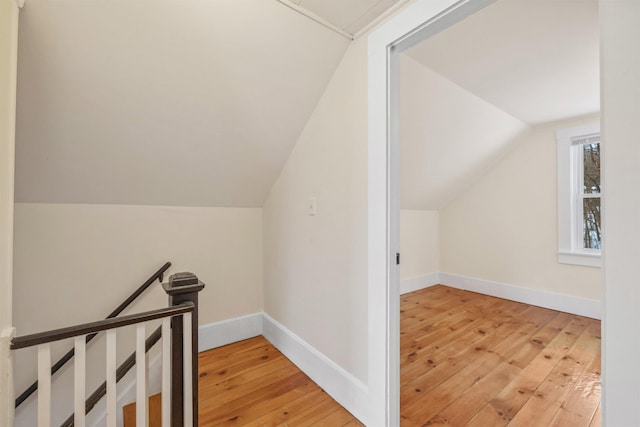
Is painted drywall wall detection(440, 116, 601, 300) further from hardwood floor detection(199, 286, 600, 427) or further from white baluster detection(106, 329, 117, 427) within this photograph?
white baluster detection(106, 329, 117, 427)

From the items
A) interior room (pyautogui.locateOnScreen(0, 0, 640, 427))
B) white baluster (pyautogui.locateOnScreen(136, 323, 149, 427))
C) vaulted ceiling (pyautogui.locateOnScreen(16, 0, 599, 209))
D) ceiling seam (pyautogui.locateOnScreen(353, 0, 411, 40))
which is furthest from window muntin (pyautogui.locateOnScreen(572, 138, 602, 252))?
white baluster (pyautogui.locateOnScreen(136, 323, 149, 427))

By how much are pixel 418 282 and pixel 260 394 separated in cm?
279

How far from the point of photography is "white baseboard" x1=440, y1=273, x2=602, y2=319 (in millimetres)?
2961

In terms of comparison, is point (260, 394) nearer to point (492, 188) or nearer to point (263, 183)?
point (263, 183)

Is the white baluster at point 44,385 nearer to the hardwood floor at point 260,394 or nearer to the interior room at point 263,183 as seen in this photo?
the interior room at point 263,183

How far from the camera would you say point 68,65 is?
1.32 metres

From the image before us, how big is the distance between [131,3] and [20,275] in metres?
1.72

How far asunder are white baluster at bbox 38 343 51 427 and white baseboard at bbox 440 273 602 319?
424 centimetres

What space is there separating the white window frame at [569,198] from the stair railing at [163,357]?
3773 millimetres

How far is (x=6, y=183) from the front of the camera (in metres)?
1.05

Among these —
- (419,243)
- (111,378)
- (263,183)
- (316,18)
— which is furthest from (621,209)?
(419,243)

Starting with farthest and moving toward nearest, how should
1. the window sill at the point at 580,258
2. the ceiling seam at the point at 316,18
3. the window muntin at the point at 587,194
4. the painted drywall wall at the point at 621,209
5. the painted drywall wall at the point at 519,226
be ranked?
1. the painted drywall wall at the point at 519,226
2. the window muntin at the point at 587,194
3. the window sill at the point at 580,258
4. the ceiling seam at the point at 316,18
5. the painted drywall wall at the point at 621,209

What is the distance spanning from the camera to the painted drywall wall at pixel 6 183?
0.98 meters

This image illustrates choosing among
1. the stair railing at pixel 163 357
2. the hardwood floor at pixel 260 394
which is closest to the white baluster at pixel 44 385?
the stair railing at pixel 163 357
